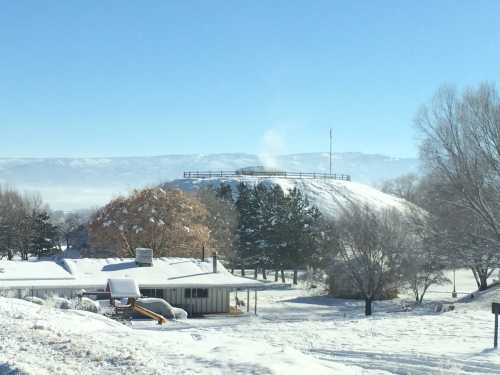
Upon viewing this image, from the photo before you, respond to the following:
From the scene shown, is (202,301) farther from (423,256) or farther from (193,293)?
(423,256)

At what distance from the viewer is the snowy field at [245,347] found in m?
11.3

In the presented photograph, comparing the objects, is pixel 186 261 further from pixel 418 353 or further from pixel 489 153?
pixel 418 353

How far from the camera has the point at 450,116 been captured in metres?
31.2

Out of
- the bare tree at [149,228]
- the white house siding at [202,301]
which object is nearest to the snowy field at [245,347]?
the white house siding at [202,301]

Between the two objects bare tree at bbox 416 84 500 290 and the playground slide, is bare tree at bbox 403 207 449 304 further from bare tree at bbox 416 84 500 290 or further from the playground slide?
the playground slide

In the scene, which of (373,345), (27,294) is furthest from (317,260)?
(373,345)

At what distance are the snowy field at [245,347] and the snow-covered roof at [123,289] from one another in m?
2.54

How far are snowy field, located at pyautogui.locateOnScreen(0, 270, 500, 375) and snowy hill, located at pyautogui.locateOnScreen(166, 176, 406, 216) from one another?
79913 mm

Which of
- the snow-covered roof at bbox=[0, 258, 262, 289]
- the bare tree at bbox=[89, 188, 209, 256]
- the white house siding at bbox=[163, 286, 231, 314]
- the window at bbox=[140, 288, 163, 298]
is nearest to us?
the snow-covered roof at bbox=[0, 258, 262, 289]

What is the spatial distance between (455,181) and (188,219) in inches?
867

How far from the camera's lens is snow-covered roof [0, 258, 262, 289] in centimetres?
2986

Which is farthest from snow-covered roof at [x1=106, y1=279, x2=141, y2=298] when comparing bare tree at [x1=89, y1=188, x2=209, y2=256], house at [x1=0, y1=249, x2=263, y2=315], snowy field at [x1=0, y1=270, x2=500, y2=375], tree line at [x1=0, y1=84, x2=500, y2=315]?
bare tree at [x1=89, y1=188, x2=209, y2=256]

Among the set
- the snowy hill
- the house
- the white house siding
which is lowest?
the white house siding

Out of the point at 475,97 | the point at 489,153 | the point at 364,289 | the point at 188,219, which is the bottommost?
the point at 364,289
